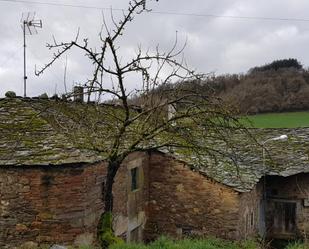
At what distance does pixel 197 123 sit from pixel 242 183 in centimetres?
658

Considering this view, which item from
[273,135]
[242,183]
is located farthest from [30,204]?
→ [273,135]

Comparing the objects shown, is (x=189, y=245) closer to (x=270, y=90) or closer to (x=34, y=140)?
(x=34, y=140)

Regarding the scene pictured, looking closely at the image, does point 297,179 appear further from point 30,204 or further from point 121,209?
point 30,204

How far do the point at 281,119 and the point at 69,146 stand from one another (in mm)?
25627

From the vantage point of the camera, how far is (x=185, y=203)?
1561cm

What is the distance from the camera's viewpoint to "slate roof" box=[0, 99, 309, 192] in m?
10.1

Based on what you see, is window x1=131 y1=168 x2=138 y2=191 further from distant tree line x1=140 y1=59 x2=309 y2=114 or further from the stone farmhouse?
distant tree line x1=140 y1=59 x2=309 y2=114

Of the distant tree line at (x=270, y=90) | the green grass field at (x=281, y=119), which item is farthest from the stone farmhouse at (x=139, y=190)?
the distant tree line at (x=270, y=90)

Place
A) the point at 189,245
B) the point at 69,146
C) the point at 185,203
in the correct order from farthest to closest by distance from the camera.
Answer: the point at 185,203 → the point at 69,146 → the point at 189,245

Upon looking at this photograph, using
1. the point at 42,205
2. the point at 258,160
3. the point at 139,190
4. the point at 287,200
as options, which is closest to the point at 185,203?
the point at 139,190

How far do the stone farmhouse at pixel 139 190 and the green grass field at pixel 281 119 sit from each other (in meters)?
11.3

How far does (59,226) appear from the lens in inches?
462

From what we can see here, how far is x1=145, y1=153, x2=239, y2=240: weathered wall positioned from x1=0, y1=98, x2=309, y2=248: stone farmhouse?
30mm

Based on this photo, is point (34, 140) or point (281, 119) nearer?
point (34, 140)
